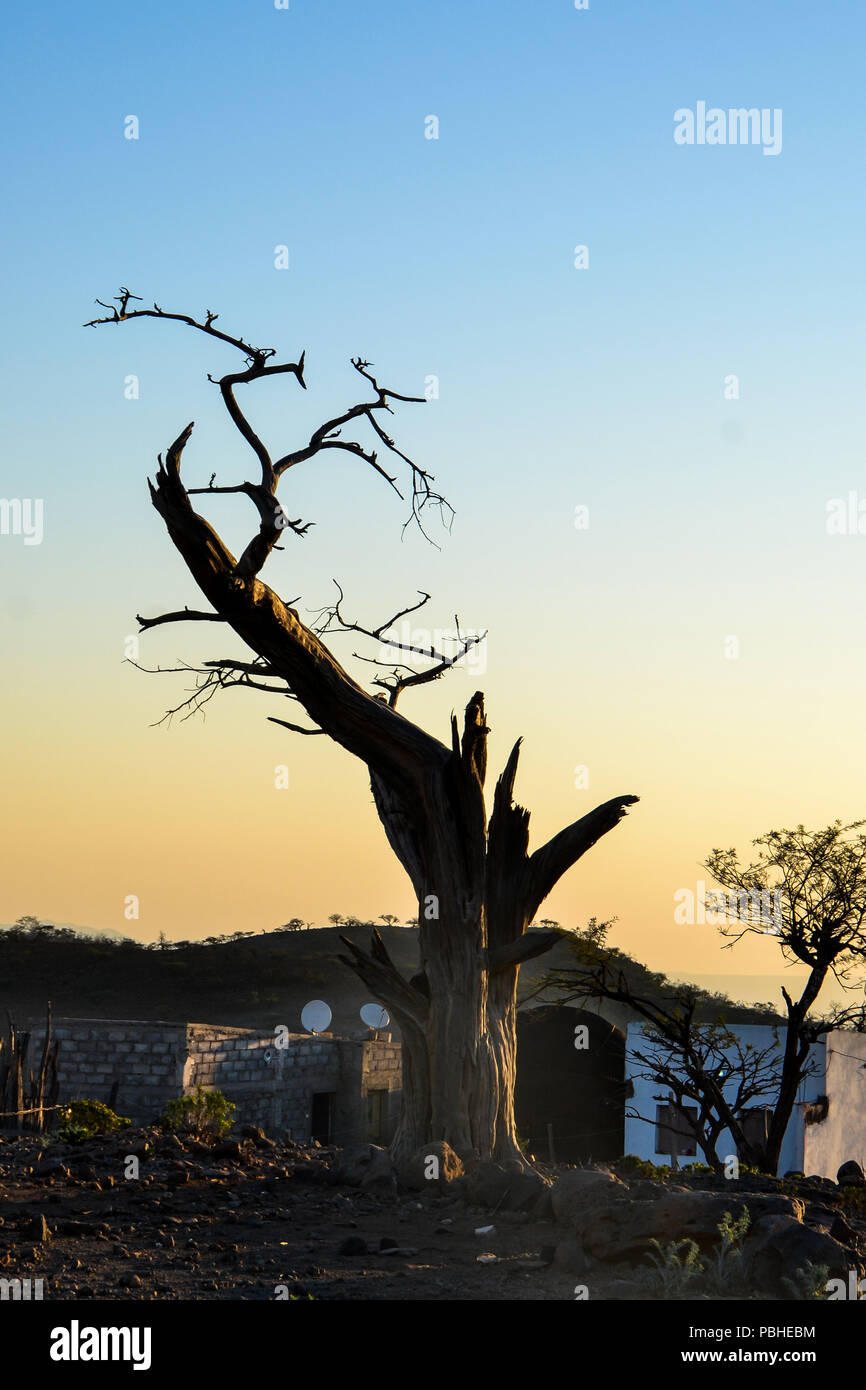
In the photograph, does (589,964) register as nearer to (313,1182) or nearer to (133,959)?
(313,1182)

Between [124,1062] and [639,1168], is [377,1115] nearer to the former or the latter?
[124,1062]

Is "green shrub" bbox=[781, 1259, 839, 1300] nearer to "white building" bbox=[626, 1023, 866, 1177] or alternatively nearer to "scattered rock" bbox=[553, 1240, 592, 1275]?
"scattered rock" bbox=[553, 1240, 592, 1275]

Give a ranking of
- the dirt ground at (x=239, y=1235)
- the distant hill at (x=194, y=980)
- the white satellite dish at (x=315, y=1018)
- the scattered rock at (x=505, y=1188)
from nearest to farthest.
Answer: the dirt ground at (x=239, y=1235) → the scattered rock at (x=505, y=1188) → the white satellite dish at (x=315, y=1018) → the distant hill at (x=194, y=980)

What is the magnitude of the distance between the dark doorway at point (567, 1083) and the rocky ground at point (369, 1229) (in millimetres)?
11768

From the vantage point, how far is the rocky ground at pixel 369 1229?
7980mm

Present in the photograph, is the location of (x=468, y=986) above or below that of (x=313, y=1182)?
above

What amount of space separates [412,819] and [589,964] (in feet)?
23.2

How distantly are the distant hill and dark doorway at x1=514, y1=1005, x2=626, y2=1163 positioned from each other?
571 inches

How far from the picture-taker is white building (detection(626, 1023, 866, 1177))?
24.3 metres

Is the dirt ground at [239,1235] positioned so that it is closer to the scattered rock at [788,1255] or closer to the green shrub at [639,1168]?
the scattered rock at [788,1255]

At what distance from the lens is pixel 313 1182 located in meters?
12.2

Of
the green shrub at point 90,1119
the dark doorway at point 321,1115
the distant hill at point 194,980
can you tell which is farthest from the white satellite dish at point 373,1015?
the green shrub at point 90,1119

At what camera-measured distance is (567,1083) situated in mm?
25016
